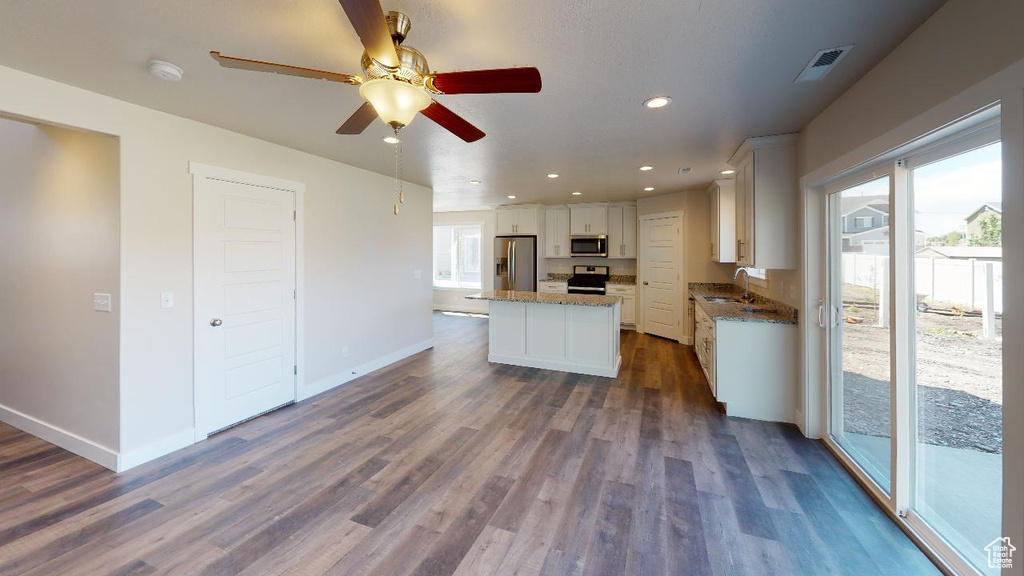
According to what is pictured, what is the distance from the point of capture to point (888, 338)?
86.3 inches

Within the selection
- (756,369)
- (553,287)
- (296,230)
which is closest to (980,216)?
(756,369)

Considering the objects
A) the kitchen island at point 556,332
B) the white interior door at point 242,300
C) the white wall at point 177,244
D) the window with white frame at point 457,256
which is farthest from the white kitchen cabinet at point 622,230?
the white interior door at point 242,300

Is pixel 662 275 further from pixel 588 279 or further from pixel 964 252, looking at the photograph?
pixel 964 252

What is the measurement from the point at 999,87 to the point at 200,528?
12.8 ft

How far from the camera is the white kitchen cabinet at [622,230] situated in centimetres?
712

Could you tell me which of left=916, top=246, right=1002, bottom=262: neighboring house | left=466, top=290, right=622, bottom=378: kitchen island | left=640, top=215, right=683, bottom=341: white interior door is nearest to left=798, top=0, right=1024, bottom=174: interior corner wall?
left=916, top=246, right=1002, bottom=262: neighboring house

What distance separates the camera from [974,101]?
1438mm

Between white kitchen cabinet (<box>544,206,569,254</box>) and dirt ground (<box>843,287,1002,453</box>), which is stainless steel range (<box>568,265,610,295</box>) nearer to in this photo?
white kitchen cabinet (<box>544,206,569,254</box>)

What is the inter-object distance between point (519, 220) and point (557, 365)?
149 inches

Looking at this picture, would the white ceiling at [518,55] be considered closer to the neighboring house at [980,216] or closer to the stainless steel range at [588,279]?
the neighboring house at [980,216]

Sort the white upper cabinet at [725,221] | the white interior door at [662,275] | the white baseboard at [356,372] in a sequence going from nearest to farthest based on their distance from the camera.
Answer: the white baseboard at [356,372], the white upper cabinet at [725,221], the white interior door at [662,275]

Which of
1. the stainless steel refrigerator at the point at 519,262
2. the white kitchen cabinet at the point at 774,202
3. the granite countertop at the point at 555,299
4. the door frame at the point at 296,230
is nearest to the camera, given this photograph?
the door frame at the point at 296,230

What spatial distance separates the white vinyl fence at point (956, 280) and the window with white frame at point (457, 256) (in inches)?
301

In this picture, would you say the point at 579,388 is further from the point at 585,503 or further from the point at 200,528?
the point at 200,528
